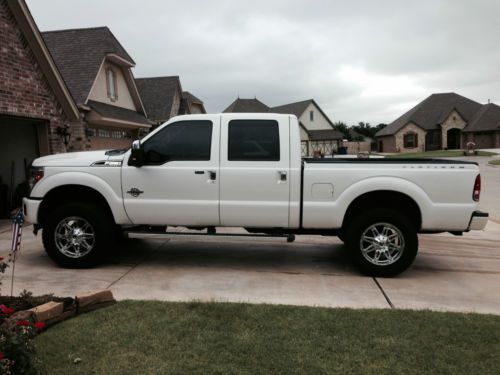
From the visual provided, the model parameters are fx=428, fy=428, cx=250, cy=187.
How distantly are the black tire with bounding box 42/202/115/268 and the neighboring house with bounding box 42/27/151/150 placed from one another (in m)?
9.72

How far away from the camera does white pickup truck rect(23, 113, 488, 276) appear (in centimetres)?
563

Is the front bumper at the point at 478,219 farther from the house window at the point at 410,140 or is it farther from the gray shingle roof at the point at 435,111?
the house window at the point at 410,140

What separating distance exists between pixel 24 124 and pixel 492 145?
189 ft

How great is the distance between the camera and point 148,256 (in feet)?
22.8

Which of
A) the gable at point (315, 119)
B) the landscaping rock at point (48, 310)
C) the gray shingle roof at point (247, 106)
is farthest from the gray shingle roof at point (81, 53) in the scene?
the gable at point (315, 119)

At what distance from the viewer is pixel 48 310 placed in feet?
13.2

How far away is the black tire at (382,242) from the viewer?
18.6 feet

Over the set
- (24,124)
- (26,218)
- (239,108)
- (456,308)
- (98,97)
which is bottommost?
(456,308)

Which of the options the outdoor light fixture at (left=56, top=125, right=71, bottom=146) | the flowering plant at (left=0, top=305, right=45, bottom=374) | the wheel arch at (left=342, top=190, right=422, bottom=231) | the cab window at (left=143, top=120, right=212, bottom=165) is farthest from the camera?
the outdoor light fixture at (left=56, top=125, right=71, bottom=146)

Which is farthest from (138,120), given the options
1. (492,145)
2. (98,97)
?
(492,145)

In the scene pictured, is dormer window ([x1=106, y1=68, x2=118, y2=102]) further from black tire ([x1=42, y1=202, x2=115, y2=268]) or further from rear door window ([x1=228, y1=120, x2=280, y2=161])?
rear door window ([x1=228, y1=120, x2=280, y2=161])

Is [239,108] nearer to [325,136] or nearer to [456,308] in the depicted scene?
[325,136]

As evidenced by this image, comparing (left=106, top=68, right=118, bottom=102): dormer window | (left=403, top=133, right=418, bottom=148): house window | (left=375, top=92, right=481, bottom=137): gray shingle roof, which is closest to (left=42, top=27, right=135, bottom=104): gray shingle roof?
(left=106, top=68, right=118, bottom=102): dormer window

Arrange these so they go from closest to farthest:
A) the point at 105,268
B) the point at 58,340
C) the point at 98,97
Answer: the point at 58,340 → the point at 105,268 → the point at 98,97
